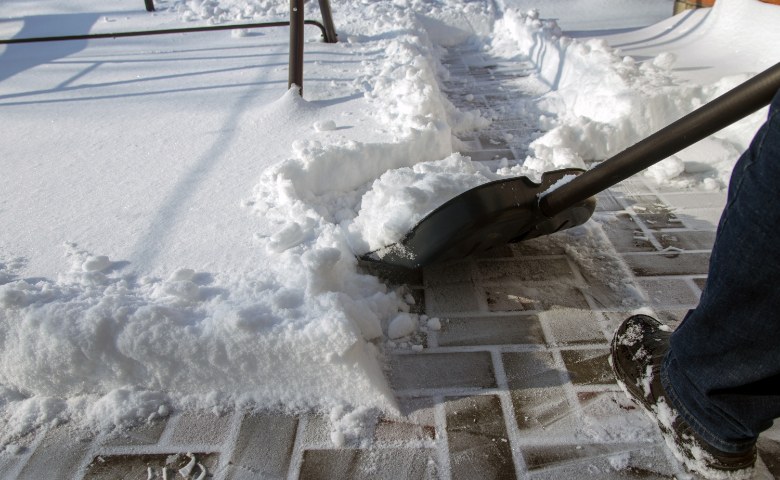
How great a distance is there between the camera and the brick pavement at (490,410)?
4.34 feet

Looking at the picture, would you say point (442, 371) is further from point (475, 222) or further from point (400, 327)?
point (475, 222)

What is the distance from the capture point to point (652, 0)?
6.59 m

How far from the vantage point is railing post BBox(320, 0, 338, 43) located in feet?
13.3

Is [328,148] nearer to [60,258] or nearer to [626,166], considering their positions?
[60,258]

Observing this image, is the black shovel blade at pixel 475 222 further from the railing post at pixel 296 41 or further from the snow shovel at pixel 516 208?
the railing post at pixel 296 41

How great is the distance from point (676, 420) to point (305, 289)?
3.13 feet

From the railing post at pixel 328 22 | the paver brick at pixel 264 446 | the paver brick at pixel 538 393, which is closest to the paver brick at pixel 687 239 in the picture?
the paver brick at pixel 538 393

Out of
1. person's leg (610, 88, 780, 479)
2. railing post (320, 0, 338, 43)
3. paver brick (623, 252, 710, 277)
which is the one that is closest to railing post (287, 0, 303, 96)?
railing post (320, 0, 338, 43)

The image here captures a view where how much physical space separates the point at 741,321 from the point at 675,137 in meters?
0.47

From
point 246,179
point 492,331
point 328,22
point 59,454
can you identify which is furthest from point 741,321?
point 328,22

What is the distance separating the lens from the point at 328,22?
408 centimetres

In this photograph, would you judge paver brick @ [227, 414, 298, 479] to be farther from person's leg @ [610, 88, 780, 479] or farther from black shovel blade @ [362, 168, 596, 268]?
person's leg @ [610, 88, 780, 479]

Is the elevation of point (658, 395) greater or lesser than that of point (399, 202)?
lesser

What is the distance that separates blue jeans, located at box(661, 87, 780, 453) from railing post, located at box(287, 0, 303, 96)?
2.37 meters
